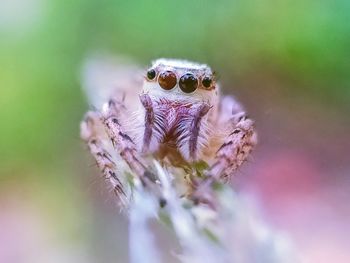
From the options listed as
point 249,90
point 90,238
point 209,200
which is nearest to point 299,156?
point 249,90

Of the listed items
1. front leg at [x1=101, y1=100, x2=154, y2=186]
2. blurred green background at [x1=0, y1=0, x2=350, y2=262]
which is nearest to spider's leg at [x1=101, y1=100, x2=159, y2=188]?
front leg at [x1=101, y1=100, x2=154, y2=186]

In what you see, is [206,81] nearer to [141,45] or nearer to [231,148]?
[231,148]

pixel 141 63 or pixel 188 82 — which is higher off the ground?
pixel 141 63

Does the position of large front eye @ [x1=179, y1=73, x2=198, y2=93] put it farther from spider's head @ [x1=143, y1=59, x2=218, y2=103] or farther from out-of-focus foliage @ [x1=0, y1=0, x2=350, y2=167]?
out-of-focus foliage @ [x1=0, y1=0, x2=350, y2=167]

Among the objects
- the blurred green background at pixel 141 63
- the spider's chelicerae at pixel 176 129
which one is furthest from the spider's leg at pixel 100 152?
the blurred green background at pixel 141 63

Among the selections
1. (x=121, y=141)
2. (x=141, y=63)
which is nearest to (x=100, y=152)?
(x=121, y=141)

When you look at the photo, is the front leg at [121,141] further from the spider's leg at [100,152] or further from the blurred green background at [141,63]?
the blurred green background at [141,63]

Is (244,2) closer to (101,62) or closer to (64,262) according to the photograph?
(101,62)
